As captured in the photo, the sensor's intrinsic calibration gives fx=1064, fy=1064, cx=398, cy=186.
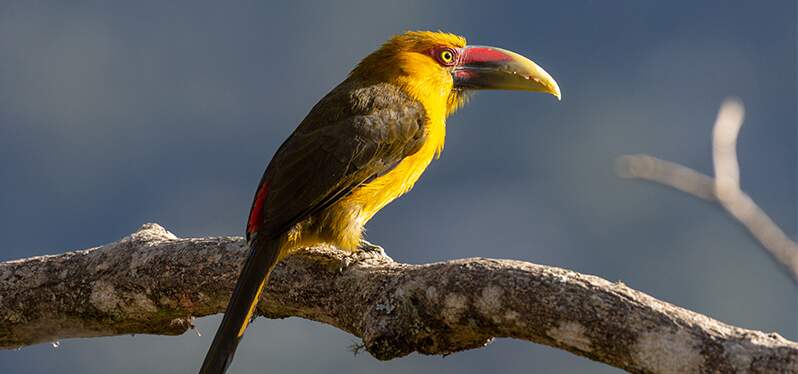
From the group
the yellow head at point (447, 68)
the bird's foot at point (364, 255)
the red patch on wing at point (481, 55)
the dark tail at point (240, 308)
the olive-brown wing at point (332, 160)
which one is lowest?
the dark tail at point (240, 308)

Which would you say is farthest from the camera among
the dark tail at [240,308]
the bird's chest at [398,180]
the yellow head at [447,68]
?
the yellow head at [447,68]

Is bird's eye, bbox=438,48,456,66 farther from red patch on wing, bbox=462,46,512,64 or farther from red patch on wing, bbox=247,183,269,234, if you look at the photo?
red patch on wing, bbox=247,183,269,234

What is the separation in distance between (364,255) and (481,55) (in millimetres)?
1367

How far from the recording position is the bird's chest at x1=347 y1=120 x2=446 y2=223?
12.2 ft

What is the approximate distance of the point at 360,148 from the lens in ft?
12.2

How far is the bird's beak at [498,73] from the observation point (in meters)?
4.41

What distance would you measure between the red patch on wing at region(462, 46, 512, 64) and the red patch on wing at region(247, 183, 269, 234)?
118 centimetres

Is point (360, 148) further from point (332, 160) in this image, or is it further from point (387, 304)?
point (387, 304)

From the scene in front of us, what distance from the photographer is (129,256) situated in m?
3.70

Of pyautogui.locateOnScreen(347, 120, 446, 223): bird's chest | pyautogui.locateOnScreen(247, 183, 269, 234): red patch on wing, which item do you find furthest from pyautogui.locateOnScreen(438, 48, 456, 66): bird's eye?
pyautogui.locateOnScreen(247, 183, 269, 234): red patch on wing

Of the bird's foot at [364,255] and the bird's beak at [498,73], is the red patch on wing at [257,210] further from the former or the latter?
the bird's beak at [498,73]

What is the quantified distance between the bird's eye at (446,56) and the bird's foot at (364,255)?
108 centimetres

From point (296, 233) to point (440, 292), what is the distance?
2.56 feet

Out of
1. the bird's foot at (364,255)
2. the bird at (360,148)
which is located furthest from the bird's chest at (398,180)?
the bird's foot at (364,255)
